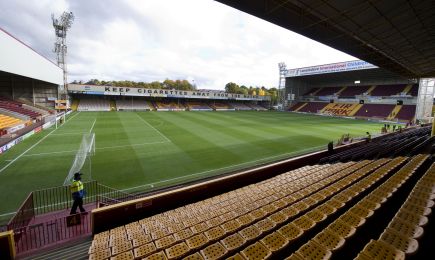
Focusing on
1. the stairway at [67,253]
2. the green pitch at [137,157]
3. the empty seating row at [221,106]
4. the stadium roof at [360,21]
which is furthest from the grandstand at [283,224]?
the empty seating row at [221,106]

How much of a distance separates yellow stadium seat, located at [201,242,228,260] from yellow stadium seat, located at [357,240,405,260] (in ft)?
7.21

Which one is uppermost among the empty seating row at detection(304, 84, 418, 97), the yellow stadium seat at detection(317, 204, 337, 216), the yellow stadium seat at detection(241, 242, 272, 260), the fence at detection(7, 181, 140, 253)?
the empty seating row at detection(304, 84, 418, 97)

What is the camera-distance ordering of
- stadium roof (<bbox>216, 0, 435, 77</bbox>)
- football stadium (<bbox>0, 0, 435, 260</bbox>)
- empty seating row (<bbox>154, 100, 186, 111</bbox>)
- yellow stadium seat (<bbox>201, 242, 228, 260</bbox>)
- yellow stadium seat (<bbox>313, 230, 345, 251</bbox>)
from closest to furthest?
1. yellow stadium seat (<bbox>313, 230, 345, 251</bbox>)
2. yellow stadium seat (<bbox>201, 242, 228, 260</bbox>)
3. football stadium (<bbox>0, 0, 435, 260</bbox>)
4. stadium roof (<bbox>216, 0, 435, 77</bbox>)
5. empty seating row (<bbox>154, 100, 186, 111</bbox>)

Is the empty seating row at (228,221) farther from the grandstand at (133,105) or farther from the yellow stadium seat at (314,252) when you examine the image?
the grandstand at (133,105)

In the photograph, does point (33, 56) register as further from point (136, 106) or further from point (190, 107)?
point (190, 107)

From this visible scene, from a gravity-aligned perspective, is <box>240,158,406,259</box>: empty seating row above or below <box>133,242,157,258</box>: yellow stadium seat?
above

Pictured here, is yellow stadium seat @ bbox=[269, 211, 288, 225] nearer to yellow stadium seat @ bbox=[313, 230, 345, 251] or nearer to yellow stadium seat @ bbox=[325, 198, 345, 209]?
yellow stadium seat @ bbox=[313, 230, 345, 251]

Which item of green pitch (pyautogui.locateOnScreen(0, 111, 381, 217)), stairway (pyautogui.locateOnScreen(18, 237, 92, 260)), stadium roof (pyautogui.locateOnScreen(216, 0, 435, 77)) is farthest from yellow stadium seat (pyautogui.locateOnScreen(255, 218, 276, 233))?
stadium roof (pyautogui.locateOnScreen(216, 0, 435, 77))

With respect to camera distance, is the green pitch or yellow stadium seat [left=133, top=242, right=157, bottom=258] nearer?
yellow stadium seat [left=133, top=242, right=157, bottom=258]

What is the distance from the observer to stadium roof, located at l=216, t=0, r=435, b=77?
371 inches

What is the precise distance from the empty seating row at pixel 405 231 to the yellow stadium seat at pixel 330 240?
382 millimetres

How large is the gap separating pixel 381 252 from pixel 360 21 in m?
12.0

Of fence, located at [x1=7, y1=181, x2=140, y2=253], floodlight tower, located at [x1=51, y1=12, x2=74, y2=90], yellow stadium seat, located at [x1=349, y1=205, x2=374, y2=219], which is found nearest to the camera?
yellow stadium seat, located at [x1=349, y1=205, x2=374, y2=219]

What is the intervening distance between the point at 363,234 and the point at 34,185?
1382cm
